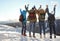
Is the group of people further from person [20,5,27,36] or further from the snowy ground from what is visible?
the snowy ground

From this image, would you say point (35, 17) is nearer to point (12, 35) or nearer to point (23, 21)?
point (23, 21)

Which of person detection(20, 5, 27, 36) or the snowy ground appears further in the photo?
person detection(20, 5, 27, 36)

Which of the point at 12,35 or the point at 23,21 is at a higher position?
the point at 23,21

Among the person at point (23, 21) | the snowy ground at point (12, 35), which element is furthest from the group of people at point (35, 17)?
the snowy ground at point (12, 35)

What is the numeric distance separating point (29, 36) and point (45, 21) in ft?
1.33

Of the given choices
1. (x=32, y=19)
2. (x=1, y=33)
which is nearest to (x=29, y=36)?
(x=32, y=19)

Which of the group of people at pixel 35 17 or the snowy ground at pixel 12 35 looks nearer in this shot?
the snowy ground at pixel 12 35

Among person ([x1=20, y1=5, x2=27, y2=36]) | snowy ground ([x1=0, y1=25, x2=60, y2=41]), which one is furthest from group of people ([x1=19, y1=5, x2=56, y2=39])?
snowy ground ([x1=0, y1=25, x2=60, y2=41])

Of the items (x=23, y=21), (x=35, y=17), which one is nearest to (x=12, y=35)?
(x=23, y=21)

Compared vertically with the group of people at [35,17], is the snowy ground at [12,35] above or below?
below

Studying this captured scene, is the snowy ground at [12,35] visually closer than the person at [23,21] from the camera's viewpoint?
Yes

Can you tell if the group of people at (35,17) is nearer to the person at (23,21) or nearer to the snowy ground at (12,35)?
the person at (23,21)

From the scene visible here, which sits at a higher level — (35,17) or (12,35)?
(35,17)

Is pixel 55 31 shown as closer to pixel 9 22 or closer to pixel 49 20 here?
pixel 49 20
